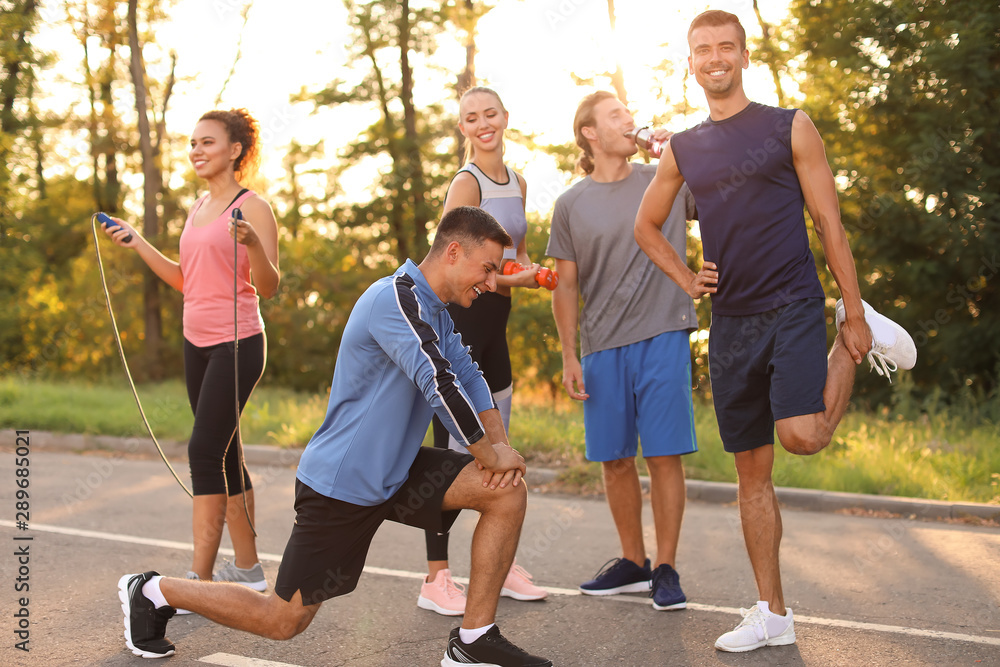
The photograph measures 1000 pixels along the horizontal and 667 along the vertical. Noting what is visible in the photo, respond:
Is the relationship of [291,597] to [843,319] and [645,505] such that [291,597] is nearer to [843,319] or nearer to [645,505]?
[843,319]

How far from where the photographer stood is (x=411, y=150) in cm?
2270

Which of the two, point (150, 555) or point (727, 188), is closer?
point (727, 188)

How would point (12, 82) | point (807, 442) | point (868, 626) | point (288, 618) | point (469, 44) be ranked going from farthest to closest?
point (12, 82), point (469, 44), point (868, 626), point (807, 442), point (288, 618)

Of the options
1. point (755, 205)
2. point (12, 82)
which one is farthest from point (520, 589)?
point (12, 82)

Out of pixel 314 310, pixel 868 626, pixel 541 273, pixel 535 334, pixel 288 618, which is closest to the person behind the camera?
pixel 288 618

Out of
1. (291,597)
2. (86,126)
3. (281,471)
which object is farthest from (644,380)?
(86,126)

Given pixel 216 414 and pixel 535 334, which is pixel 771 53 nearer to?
pixel 535 334

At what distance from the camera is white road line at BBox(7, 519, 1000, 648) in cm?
404

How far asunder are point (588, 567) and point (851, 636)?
1737 mm

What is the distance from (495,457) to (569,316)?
66.3 inches

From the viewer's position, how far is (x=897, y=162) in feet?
47.9

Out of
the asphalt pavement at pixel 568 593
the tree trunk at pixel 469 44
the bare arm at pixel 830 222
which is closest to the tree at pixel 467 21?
the tree trunk at pixel 469 44

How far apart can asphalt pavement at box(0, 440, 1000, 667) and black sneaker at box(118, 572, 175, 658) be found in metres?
0.13

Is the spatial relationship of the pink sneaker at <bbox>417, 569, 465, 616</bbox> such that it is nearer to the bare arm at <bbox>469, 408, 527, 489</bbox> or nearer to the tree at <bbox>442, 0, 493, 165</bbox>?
the bare arm at <bbox>469, 408, 527, 489</bbox>
